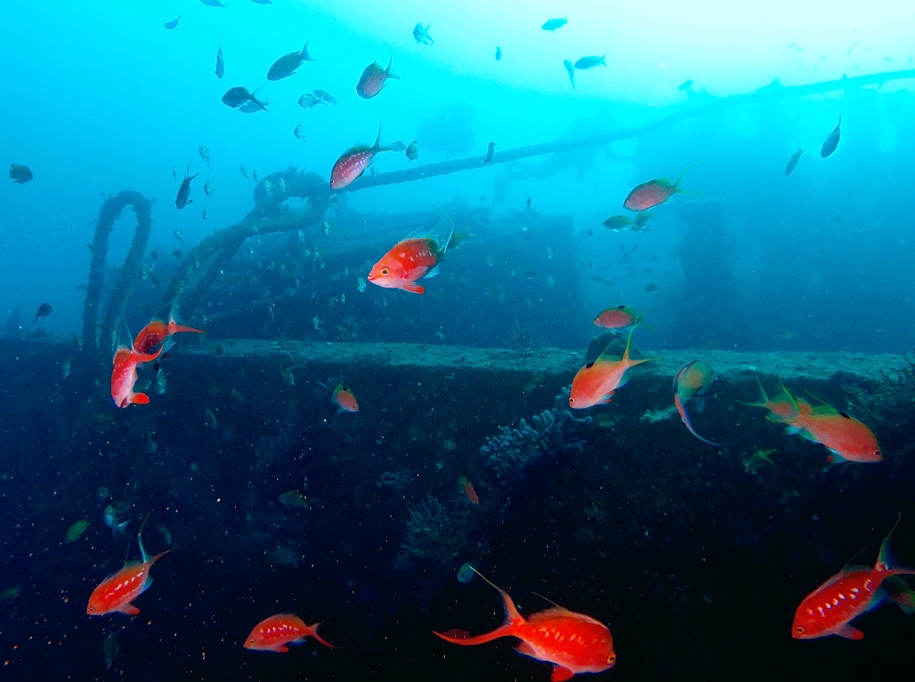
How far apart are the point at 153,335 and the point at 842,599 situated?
4.82 metres

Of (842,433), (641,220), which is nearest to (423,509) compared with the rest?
(842,433)

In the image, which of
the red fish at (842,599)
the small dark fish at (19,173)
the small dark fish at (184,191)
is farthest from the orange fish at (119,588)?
the small dark fish at (19,173)

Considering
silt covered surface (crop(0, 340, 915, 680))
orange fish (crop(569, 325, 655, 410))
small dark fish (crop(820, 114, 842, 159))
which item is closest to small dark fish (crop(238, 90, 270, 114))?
silt covered surface (crop(0, 340, 915, 680))

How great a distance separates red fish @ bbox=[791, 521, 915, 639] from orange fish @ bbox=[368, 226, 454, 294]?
9.86ft

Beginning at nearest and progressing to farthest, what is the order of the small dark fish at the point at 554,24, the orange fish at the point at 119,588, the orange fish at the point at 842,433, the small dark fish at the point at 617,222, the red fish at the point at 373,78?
the orange fish at the point at 842,433, the orange fish at the point at 119,588, the red fish at the point at 373,78, the small dark fish at the point at 617,222, the small dark fish at the point at 554,24

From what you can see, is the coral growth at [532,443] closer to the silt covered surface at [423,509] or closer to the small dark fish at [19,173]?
the silt covered surface at [423,509]

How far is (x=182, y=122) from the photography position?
15425 centimetres

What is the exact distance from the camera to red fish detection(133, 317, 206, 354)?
2.98 meters

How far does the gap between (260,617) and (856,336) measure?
21.8 metres

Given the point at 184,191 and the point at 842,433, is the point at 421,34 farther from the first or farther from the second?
the point at 842,433

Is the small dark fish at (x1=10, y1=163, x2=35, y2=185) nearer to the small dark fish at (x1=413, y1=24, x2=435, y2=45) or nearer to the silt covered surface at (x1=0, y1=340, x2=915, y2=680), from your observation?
the silt covered surface at (x1=0, y1=340, x2=915, y2=680)

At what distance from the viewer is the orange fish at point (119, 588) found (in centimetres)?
354

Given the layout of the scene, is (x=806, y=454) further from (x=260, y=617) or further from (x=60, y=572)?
(x=60, y=572)

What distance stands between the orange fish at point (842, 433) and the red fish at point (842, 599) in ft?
2.11
